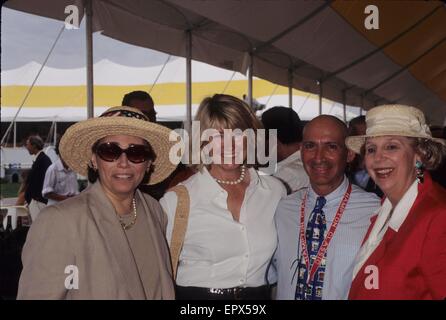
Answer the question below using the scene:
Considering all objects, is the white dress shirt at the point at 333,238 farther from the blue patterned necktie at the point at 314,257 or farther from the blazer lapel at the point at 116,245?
the blazer lapel at the point at 116,245

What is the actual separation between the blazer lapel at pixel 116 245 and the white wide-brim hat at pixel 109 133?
0.29 metres

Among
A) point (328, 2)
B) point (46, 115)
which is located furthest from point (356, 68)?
point (46, 115)

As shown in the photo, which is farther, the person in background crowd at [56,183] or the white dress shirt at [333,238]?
the person in background crowd at [56,183]

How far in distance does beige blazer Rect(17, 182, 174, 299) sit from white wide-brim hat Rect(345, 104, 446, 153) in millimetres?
1088

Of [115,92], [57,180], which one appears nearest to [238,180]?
[57,180]

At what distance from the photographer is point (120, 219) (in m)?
1.84

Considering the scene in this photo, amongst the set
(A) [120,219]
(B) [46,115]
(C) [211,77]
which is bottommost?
(A) [120,219]

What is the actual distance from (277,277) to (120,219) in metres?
0.84

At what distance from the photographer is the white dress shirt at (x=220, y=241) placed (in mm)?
2070

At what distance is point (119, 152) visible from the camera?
1860 mm

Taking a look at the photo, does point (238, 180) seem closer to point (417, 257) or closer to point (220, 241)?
point (220, 241)

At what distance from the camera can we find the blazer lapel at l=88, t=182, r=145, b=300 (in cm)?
164

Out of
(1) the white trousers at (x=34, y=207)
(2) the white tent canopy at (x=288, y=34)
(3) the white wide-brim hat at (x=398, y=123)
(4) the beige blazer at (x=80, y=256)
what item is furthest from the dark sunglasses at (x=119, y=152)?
(1) the white trousers at (x=34, y=207)

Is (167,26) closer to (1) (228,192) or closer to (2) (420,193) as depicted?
(1) (228,192)
